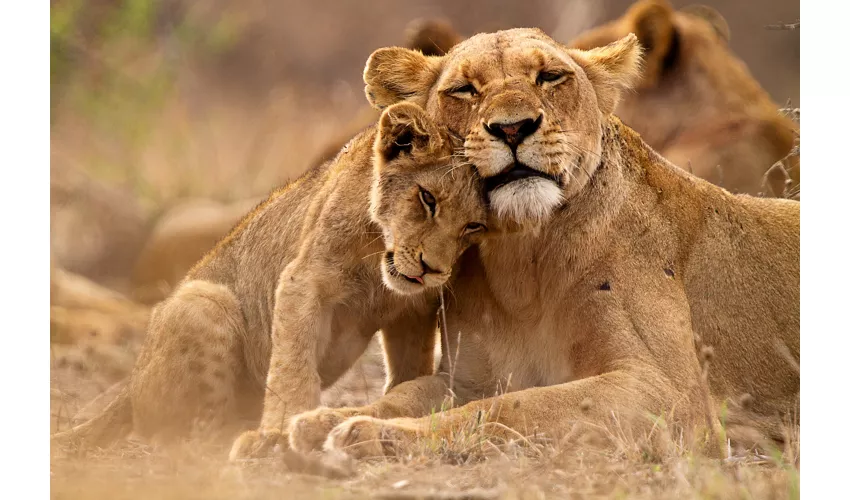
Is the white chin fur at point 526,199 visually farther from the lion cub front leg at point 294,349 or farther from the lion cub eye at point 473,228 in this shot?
the lion cub front leg at point 294,349

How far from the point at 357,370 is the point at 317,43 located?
2.96m

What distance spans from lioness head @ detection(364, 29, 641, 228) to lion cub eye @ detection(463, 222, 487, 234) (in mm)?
97

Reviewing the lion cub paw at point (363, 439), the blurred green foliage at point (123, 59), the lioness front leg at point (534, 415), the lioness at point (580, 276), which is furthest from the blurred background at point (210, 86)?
the lion cub paw at point (363, 439)

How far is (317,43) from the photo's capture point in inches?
325

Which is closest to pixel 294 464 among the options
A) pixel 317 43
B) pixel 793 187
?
pixel 793 187

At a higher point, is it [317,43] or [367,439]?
[317,43]

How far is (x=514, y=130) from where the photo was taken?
3.46 m

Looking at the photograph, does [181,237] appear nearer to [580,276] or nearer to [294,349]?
[294,349]

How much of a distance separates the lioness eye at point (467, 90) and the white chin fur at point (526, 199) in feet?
1.22

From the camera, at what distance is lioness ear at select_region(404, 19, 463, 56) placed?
20.9 feet

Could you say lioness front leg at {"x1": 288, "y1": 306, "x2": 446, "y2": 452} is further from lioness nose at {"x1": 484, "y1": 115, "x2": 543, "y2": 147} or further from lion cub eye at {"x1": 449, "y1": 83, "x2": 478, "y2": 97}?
lioness nose at {"x1": 484, "y1": 115, "x2": 543, "y2": 147}

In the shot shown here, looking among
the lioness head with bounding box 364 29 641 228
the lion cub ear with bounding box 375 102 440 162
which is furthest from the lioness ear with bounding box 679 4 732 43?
the lion cub ear with bounding box 375 102 440 162
